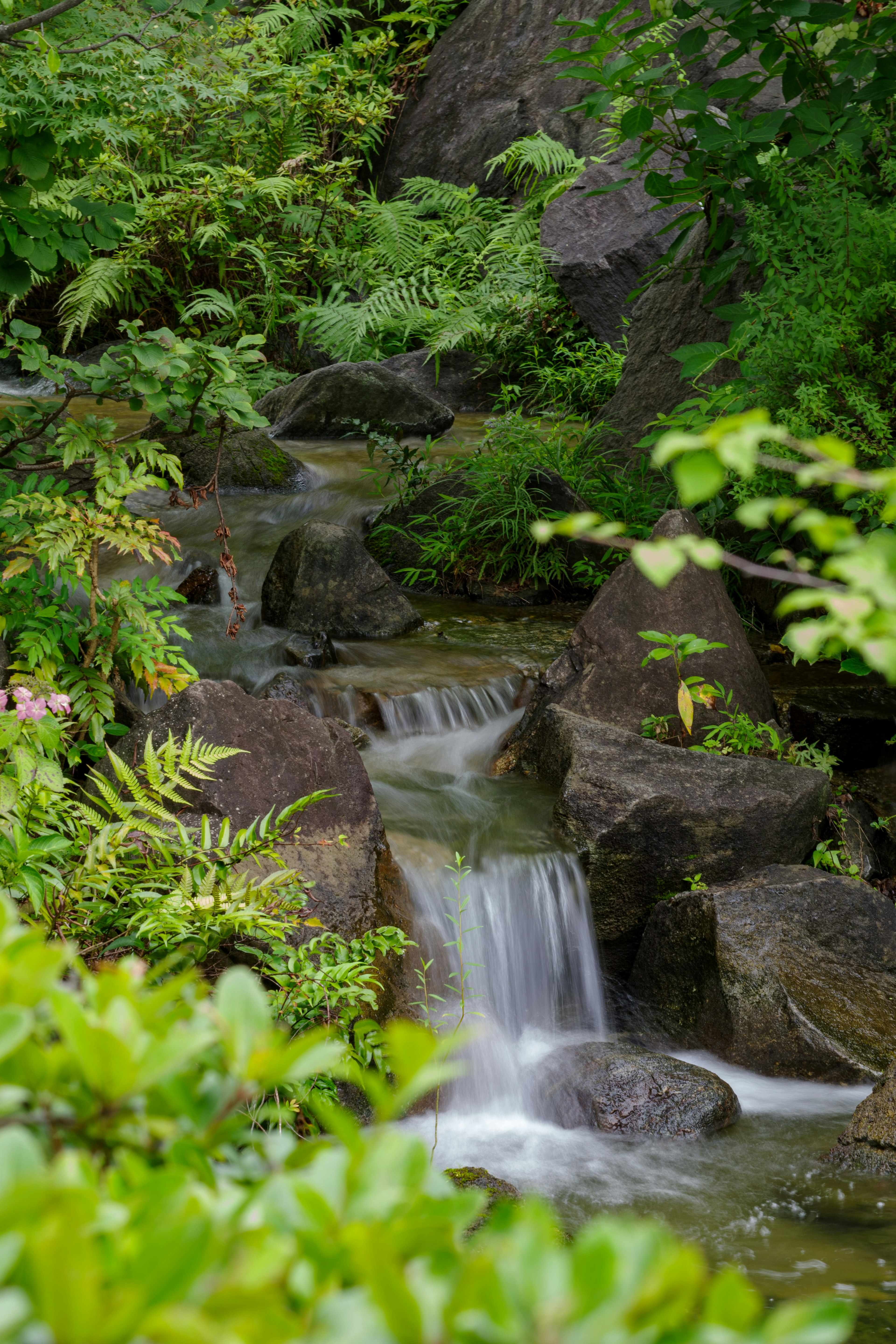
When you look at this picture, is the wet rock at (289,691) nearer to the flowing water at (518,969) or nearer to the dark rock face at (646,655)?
the flowing water at (518,969)

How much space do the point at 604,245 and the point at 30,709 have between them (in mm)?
8827

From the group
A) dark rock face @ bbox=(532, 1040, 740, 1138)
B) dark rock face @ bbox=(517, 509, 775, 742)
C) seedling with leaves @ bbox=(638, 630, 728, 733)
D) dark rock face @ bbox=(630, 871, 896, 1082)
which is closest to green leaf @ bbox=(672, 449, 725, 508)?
dark rock face @ bbox=(532, 1040, 740, 1138)

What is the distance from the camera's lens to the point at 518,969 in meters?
4.14

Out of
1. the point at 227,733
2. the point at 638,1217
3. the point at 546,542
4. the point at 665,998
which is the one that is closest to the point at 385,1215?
the point at 638,1217

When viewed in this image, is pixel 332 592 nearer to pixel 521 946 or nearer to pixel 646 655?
pixel 646 655

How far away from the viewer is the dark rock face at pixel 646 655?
4875 millimetres

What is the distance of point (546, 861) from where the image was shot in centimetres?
424

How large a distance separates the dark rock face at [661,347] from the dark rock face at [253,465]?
8.30 ft

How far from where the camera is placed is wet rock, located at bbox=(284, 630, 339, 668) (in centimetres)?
583

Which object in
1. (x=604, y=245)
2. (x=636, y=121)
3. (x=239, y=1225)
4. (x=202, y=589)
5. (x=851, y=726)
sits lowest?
(x=851, y=726)

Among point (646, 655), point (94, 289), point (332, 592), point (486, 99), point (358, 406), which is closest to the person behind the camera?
point (646, 655)

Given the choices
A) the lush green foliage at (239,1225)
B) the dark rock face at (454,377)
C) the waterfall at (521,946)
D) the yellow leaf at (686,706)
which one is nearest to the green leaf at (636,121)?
the yellow leaf at (686,706)

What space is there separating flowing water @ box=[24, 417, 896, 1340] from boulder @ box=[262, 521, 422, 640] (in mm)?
153

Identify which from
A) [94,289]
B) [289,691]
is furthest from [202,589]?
[94,289]
